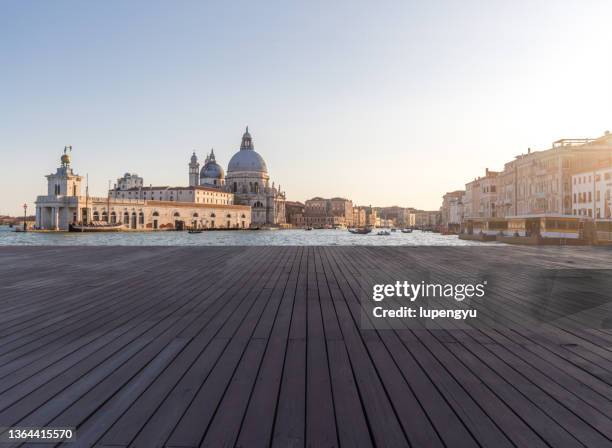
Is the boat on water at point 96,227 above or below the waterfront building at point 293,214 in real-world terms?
below

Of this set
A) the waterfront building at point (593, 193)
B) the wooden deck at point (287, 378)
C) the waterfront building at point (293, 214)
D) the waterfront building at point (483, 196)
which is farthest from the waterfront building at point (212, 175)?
the wooden deck at point (287, 378)

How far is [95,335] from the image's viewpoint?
471 cm

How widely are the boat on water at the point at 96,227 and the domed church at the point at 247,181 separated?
56829 millimetres

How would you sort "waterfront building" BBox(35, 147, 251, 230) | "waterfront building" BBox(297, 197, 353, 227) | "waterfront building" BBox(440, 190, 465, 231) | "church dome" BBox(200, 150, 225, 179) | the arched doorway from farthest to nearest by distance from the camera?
"waterfront building" BBox(297, 197, 353, 227), "church dome" BBox(200, 150, 225, 179), the arched doorway, "waterfront building" BBox(440, 190, 465, 231), "waterfront building" BBox(35, 147, 251, 230)

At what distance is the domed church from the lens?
148625 mm

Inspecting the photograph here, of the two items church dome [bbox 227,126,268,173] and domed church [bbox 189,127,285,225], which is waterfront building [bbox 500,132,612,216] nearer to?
domed church [bbox 189,127,285,225]

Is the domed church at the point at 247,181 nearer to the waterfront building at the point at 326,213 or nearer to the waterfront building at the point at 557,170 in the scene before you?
the waterfront building at the point at 326,213

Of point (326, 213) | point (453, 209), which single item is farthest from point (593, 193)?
point (326, 213)

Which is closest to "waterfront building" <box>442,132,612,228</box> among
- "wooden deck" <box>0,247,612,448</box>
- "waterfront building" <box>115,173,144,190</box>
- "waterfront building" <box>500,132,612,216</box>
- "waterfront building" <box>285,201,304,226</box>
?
"waterfront building" <box>500,132,612,216</box>

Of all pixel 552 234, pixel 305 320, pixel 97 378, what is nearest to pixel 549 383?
pixel 305 320

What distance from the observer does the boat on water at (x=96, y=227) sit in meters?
89.6

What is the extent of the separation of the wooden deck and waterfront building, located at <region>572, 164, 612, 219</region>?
4725 centimetres

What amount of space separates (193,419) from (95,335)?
264 centimetres

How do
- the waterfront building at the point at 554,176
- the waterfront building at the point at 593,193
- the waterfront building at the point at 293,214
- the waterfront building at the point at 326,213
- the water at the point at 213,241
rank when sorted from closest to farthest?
the water at the point at 213,241
the waterfront building at the point at 593,193
the waterfront building at the point at 554,176
the waterfront building at the point at 293,214
the waterfront building at the point at 326,213
